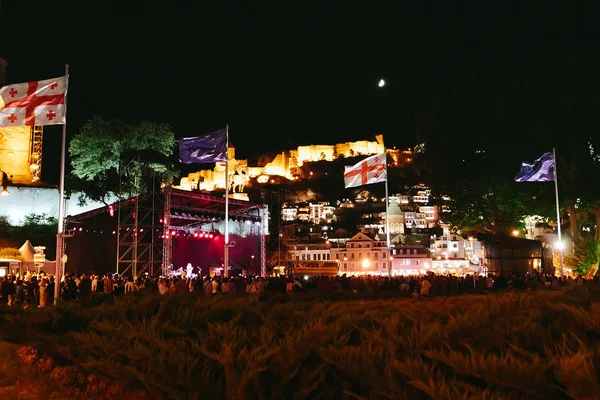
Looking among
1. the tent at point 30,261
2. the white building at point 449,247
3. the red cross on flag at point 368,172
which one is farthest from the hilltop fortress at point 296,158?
the red cross on flag at point 368,172

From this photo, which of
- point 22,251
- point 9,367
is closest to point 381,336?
point 9,367

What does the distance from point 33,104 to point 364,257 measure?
188 ft

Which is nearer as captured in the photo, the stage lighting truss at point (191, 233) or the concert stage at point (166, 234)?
the concert stage at point (166, 234)

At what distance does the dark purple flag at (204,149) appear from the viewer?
21547mm

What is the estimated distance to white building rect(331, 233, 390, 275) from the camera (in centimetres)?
6794

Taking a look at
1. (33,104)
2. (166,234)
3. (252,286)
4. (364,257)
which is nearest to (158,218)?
(166,234)

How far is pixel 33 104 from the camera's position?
15148 millimetres

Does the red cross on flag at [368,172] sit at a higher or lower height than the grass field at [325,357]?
higher

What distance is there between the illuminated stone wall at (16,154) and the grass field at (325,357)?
4213 cm

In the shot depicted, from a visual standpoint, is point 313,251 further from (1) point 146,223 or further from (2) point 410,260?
(1) point 146,223

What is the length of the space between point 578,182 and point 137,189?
104 feet

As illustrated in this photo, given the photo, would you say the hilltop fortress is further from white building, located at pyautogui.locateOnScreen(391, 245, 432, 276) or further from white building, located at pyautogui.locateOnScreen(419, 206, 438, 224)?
white building, located at pyautogui.locateOnScreen(391, 245, 432, 276)

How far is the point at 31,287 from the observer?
1750 centimetres

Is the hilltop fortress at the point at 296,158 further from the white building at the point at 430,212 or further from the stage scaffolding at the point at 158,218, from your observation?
the stage scaffolding at the point at 158,218
